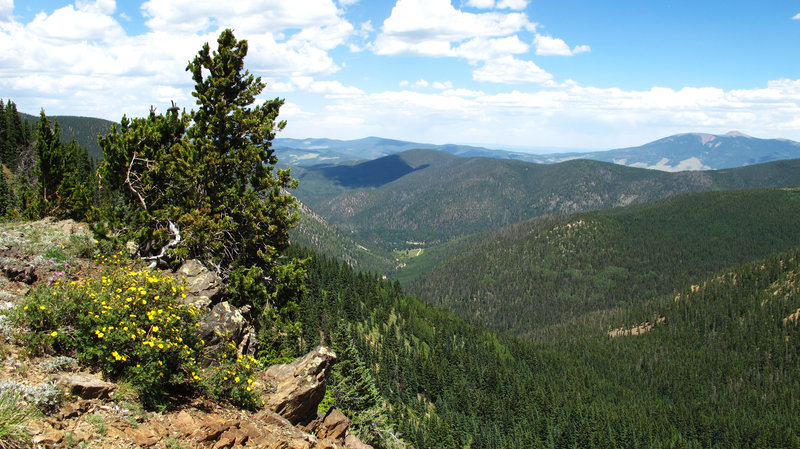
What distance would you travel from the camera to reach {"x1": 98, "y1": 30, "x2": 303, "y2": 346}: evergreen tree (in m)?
25.7

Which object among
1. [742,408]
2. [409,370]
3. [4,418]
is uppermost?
[4,418]

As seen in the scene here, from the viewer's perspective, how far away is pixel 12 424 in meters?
10.4

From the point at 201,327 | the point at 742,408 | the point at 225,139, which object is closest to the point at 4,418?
the point at 201,327

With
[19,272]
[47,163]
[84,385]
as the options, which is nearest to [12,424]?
[84,385]

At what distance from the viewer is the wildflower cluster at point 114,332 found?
14.4 metres

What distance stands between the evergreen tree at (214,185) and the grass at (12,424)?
13.8 meters

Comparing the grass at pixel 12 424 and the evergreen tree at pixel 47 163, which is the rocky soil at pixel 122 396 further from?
the evergreen tree at pixel 47 163

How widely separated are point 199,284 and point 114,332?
787cm

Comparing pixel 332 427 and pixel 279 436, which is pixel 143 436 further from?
pixel 332 427

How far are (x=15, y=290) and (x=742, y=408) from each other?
21808cm

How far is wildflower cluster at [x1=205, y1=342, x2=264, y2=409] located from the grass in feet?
20.0

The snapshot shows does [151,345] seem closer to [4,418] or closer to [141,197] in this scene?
[4,418]

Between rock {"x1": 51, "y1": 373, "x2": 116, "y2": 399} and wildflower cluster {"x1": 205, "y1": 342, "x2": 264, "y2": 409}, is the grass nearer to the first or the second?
rock {"x1": 51, "y1": 373, "x2": 116, "y2": 399}

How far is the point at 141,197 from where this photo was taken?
87.7ft
